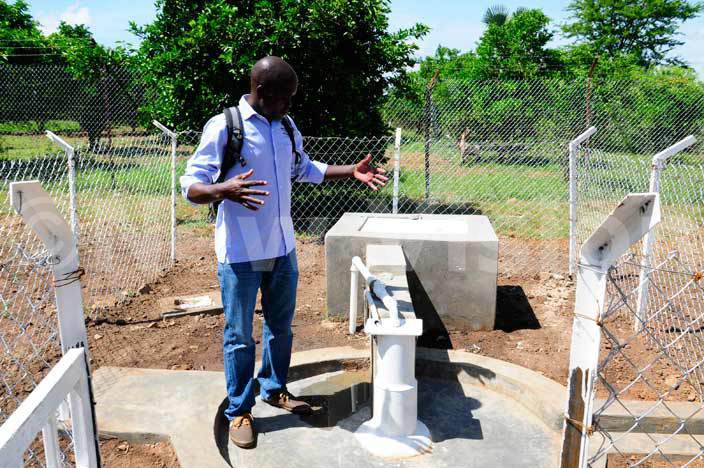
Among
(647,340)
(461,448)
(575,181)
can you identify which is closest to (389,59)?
(575,181)

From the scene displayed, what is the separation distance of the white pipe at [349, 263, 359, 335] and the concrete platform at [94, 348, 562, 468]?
68cm

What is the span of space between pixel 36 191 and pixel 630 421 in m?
2.99

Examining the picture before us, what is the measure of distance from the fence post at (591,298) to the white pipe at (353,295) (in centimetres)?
272

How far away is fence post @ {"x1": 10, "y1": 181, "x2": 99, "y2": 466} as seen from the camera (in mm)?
1760

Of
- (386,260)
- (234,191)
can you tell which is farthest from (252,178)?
(386,260)

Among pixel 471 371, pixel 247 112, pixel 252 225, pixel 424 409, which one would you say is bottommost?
pixel 424 409

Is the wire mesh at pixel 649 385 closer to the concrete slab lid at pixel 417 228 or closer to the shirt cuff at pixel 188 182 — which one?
the concrete slab lid at pixel 417 228

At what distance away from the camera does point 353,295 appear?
15.5 feet

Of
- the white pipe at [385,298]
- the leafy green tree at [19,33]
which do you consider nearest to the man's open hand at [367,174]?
the white pipe at [385,298]

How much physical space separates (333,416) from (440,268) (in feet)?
5.79

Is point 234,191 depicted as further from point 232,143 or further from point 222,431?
point 222,431

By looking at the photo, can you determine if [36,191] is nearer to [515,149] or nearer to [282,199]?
[282,199]

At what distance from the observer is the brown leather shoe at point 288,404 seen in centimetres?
348

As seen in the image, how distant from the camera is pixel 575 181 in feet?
20.4
